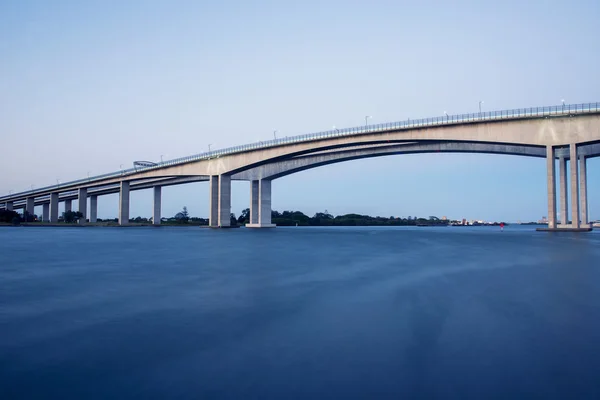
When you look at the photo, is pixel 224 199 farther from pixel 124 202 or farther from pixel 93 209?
pixel 93 209

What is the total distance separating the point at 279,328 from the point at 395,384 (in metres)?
3.19

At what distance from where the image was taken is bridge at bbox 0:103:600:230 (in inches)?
1724

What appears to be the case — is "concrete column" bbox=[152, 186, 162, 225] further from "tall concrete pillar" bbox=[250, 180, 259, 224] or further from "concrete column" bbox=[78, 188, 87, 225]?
"tall concrete pillar" bbox=[250, 180, 259, 224]

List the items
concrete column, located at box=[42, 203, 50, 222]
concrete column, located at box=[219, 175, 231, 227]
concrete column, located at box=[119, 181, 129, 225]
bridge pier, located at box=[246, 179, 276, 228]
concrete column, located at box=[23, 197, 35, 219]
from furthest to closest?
1. concrete column, located at box=[42, 203, 50, 222]
2. concrete column, located at box=[23, 197, 35, 219]
3. concrete column, located at box=[119, 181, 129, 225]
4. bridge pier, located at box=[246, 179, 276, 228]
5. concrete column, located at box=[219, 175, 231, 227]

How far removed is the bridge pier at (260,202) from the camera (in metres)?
77.0

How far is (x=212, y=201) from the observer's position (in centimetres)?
7300

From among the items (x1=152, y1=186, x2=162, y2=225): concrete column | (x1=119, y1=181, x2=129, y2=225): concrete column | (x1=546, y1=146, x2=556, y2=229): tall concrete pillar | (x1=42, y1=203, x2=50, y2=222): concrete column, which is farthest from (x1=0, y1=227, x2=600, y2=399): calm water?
(x1=42, y1=203, x2=50, y2=222): concrete column

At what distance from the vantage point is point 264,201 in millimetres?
77688

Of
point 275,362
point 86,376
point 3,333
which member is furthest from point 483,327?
point 3,333

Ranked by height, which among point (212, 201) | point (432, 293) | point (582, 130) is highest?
point (582, 130)

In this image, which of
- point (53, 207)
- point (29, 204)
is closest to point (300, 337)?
point (53, 207)

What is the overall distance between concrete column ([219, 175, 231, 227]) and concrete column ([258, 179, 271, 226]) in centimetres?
655

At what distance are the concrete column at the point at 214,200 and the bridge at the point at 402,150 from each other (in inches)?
6.6

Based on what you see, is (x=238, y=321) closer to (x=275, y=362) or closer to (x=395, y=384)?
(x=275, y=362)
